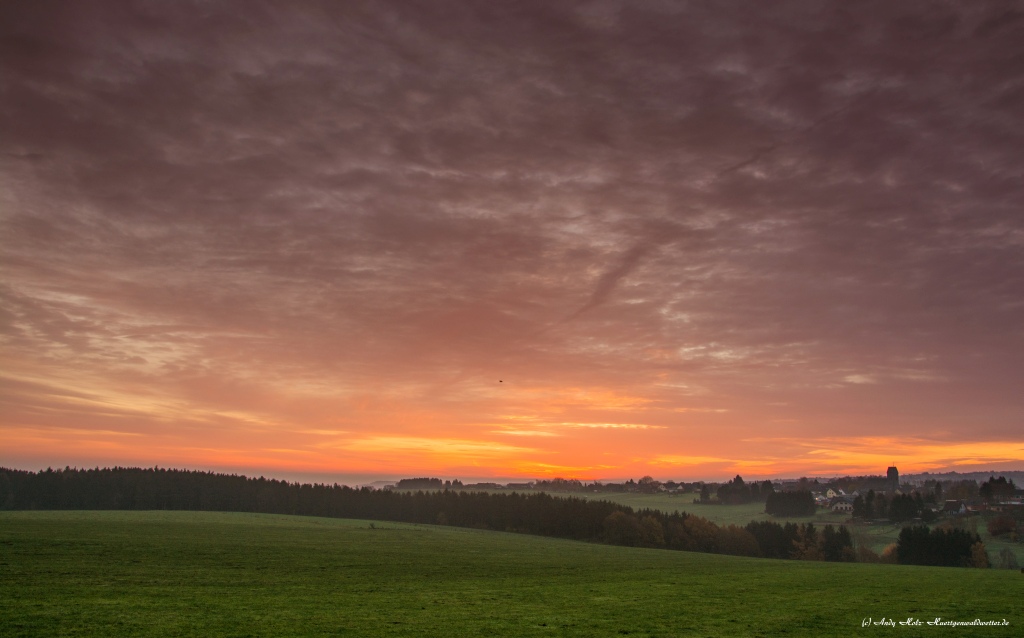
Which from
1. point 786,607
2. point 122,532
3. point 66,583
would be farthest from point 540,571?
point 122,532

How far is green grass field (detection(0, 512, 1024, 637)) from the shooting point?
27.0 m

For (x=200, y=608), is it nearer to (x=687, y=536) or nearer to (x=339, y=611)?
(x=339, y=611)

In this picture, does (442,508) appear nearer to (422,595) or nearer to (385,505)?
(385,505)

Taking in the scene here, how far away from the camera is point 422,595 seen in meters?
38.0

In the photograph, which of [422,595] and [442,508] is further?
[442,508]

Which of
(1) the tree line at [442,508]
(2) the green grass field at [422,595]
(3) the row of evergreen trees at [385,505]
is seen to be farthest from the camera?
(3) the row of evergreen trees at [385,505]

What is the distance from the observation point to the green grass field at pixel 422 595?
1062 inches
